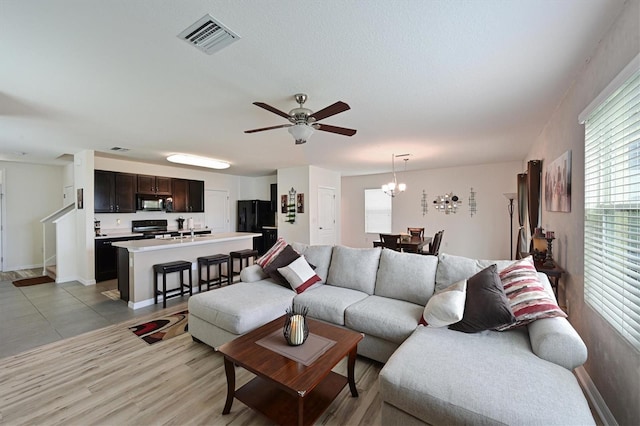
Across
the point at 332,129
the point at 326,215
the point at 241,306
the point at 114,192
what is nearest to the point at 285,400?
the point at 241,306

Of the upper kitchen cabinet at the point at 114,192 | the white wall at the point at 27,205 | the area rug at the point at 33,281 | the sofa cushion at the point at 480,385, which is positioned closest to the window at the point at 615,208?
the sofa cushion at the point at 480,385

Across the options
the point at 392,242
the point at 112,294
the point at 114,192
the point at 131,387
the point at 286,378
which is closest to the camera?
the point at 286,378

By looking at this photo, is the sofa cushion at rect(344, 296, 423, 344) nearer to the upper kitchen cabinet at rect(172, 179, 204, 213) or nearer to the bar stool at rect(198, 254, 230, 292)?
the bar stool at rect(198, 254, 230, 292)

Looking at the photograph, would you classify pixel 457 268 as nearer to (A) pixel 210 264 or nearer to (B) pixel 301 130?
(B) pixel 301 130

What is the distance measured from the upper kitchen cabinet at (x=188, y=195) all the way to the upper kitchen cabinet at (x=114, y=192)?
0.95 m

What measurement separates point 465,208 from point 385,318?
18.5 feet

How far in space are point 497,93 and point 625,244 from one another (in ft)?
5.58

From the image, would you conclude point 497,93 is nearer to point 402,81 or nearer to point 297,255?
point 402,81

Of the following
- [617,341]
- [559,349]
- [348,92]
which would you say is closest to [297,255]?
[348,92]

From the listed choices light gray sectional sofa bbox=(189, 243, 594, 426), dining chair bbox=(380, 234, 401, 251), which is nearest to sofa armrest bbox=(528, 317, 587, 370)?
light gray sectional sofa bbox=(189, 243, 594, 426)

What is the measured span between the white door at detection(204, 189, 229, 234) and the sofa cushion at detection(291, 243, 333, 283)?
5096mm

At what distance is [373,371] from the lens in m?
2.32

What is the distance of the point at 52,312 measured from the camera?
11.7ft

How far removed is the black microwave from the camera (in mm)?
6150
